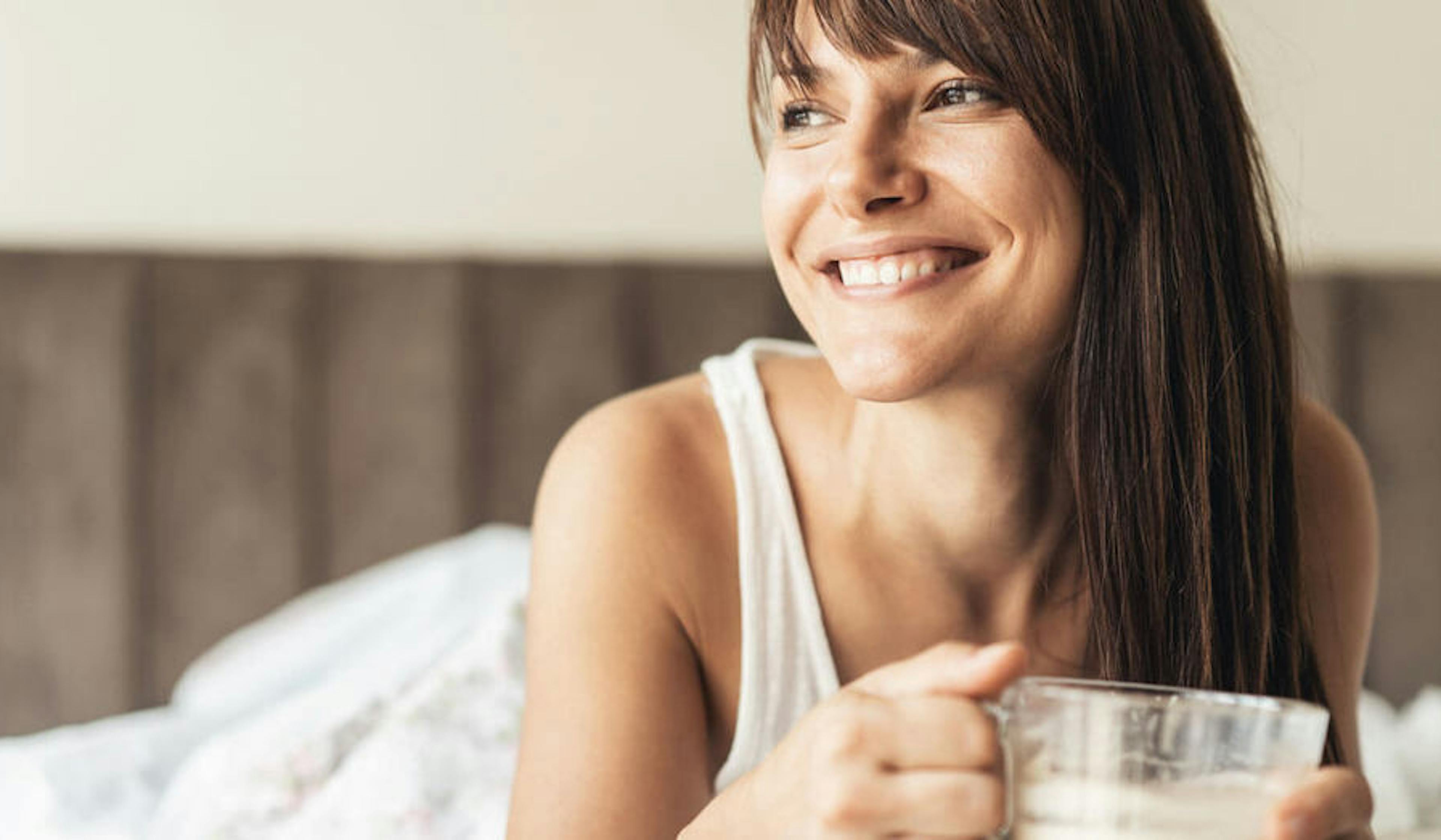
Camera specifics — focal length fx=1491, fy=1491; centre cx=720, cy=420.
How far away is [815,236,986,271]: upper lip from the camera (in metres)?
0.98

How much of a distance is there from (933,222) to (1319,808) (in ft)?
1.61

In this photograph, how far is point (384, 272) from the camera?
1.99 meters

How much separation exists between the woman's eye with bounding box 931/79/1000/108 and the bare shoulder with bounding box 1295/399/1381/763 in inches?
19.2

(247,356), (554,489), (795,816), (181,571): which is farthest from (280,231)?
(795,816)

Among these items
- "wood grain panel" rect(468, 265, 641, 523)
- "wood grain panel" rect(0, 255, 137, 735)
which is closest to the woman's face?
"wood grain panel" rect(468, 265, 641, 523)

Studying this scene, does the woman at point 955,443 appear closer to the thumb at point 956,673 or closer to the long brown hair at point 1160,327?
the long brown hair at point 1160,327

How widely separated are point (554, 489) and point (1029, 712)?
0.66 meters

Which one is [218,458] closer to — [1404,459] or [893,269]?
[893,269]

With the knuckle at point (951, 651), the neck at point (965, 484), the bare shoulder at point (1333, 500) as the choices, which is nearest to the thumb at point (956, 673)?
the knuckle at point (951, 651)

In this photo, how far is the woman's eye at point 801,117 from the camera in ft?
3.46

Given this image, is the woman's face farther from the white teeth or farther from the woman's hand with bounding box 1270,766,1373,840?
the woman's hand with bounding box 1270,766,1373,840

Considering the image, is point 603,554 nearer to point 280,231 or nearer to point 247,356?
point 247,356

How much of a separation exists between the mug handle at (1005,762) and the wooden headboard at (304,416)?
145cm

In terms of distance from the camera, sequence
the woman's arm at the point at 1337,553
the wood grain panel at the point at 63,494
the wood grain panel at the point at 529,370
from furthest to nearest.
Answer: the wood grain panel at the point at 529,370
the wood grain panel at the point at 63,494
the woman's arm at the point at 1337,553
